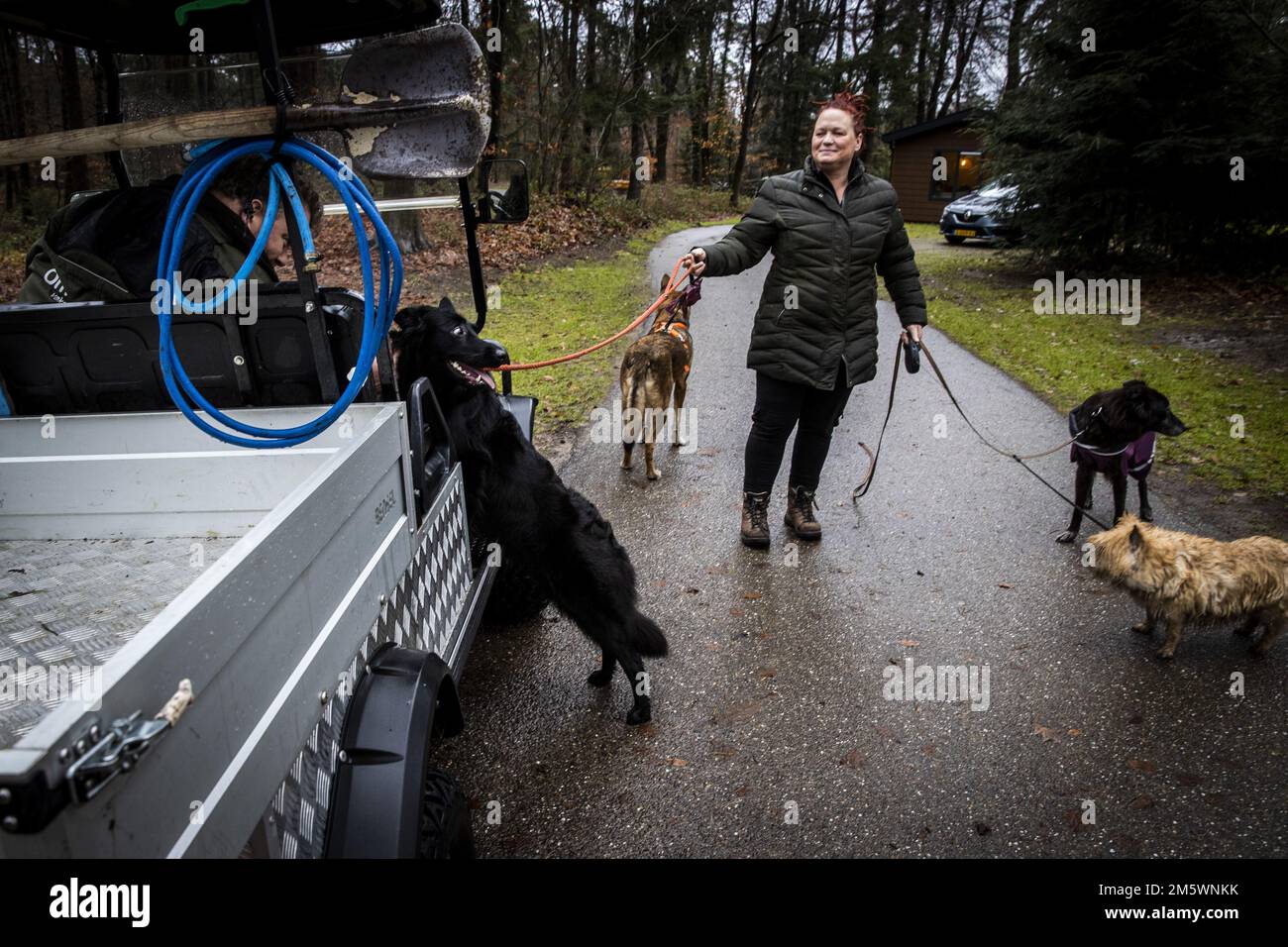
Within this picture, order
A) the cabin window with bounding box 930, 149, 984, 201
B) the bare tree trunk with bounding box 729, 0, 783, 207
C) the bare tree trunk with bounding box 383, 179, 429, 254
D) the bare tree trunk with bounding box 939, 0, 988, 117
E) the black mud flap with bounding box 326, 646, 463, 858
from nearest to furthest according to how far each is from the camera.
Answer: the black mud flap with bounding box 326, 646, 463, 858 < the bare tree trunk with bounding box 383, 179, 429, 254 < the cabin window with bounding box 930, 149, 984, 201 < the bare tree trunk with bounding box 729, 0, 783, 207 < the bare tree trunk with bounding box 939, 0, 988, 117

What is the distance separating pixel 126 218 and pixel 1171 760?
14.4 ft

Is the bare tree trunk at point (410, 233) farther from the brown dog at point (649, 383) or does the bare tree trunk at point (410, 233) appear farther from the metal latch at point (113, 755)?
the metal latch at point (113, 755)

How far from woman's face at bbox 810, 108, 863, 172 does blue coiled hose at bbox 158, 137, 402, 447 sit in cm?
246

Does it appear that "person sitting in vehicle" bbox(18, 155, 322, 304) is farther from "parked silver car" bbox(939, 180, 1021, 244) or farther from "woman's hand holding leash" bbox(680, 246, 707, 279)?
"parked silver car" bbox(939, 180, 1021, 244)

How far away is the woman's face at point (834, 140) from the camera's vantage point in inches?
149

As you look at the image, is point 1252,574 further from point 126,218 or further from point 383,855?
point 126,218

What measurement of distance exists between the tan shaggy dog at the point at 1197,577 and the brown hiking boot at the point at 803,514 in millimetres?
1623

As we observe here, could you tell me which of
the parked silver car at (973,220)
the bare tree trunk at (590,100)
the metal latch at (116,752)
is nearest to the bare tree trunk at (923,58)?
the parked silver car at (973,220)

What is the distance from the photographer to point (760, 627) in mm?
3818

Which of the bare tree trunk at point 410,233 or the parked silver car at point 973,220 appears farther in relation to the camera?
the parked silver car at point 973,220

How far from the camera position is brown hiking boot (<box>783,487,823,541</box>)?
4.68 metres

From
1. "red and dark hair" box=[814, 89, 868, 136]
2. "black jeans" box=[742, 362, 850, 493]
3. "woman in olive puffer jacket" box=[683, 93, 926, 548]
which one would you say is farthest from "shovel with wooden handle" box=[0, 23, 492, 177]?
"black jeans" box=[742, 362, 850, 493]

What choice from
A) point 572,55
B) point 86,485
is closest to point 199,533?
point 86,485

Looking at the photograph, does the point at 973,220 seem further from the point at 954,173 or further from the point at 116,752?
the point at 116,752
